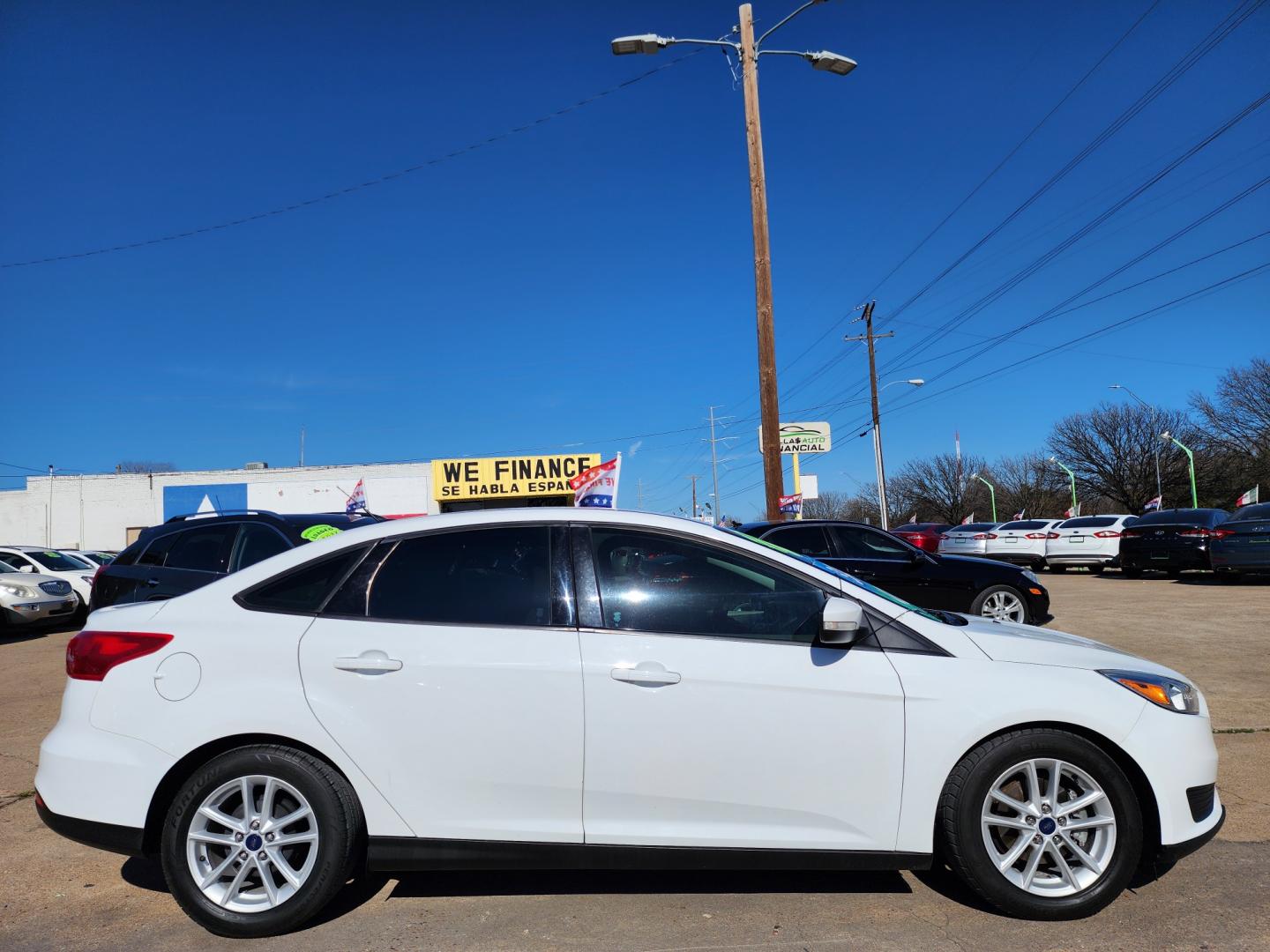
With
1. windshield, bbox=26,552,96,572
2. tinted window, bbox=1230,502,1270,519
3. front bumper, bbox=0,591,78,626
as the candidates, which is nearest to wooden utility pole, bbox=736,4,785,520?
tinted window, bbox=1230,502,1270,519

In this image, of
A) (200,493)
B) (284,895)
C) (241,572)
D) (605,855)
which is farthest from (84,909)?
(200,493)

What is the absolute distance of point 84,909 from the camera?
349 centimetres

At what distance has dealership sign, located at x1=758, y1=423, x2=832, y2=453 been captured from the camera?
52344 millimetres

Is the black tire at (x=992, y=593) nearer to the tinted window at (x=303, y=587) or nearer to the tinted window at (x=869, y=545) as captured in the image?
the tinted window at (x=869, y=545)

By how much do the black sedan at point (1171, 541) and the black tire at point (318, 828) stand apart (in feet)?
59.9

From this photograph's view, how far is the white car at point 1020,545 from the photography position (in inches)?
895

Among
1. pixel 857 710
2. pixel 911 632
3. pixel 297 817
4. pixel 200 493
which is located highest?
pixel 200 493

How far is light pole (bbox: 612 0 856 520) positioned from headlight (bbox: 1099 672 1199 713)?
27.9ft

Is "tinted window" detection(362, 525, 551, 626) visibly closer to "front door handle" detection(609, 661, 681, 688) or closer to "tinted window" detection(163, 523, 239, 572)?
"front door handle" detection(609, 661, 681, 688)

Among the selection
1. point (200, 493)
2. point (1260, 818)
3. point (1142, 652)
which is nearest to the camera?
point (1260, 818)

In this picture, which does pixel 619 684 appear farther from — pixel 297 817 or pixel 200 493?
pixel 200 493

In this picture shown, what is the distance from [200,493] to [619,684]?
43.1m

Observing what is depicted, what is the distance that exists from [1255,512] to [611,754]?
57.8 feet

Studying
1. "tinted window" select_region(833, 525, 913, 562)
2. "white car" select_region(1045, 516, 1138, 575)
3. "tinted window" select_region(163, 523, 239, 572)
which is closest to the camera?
"tinted window" select_region(163, 523, 239, 572)
